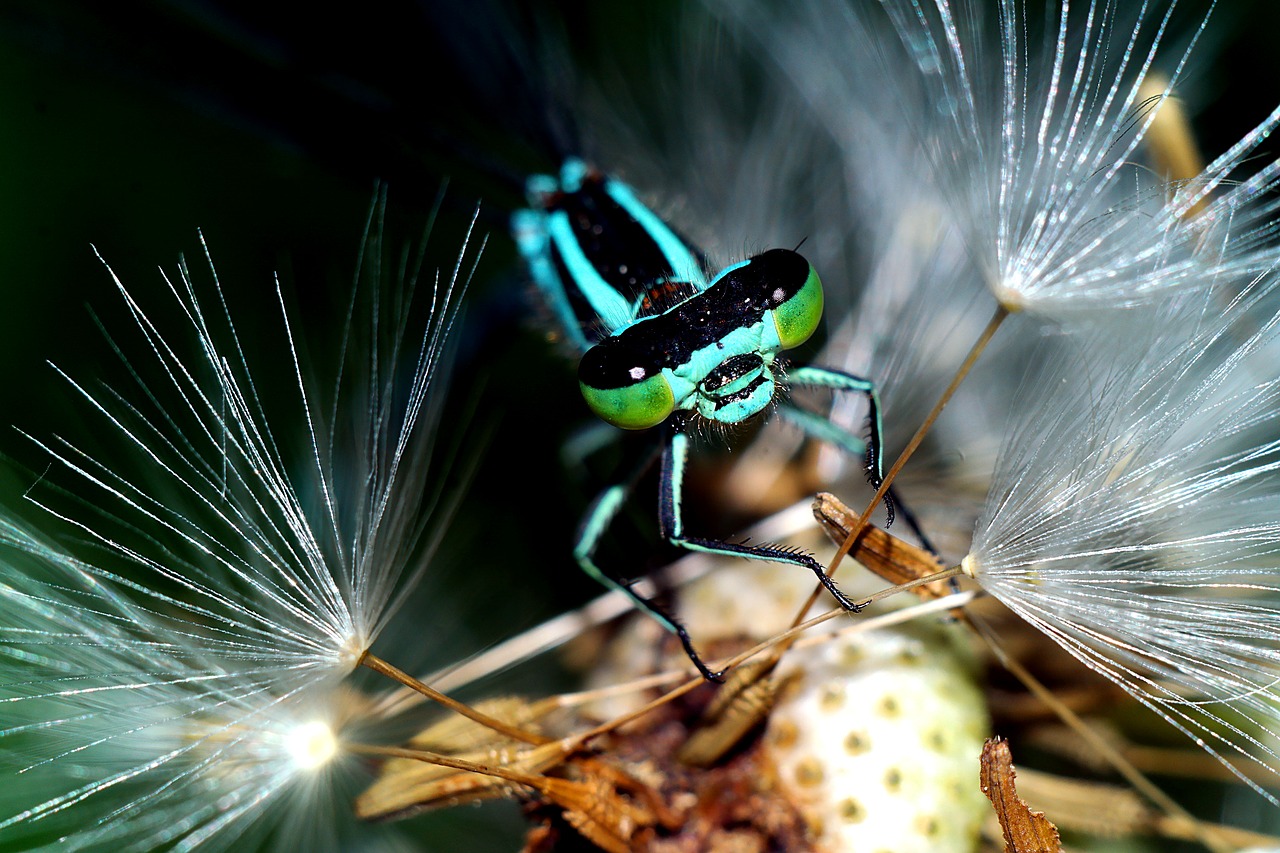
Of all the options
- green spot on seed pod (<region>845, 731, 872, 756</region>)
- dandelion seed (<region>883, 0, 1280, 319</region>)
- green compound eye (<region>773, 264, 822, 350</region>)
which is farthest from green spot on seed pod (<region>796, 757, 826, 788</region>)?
dandelion seed (<region>883, 0, 1280, 319</region>)

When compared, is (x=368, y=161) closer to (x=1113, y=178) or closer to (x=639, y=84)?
(x=639, y=84)

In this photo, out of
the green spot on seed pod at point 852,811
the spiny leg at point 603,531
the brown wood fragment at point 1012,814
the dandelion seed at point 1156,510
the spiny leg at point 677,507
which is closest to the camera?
the brown wood fragment at point 1012,814

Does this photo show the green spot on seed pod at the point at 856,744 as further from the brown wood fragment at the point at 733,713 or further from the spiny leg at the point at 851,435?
the spiny leg at the point at 851,435

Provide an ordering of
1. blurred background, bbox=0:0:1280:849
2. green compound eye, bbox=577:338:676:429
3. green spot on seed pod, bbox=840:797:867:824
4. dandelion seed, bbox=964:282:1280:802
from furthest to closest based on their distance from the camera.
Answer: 1. blurred background, bbox=0:0:1280:849
2. green compound eye, bbox=577:338:676:429
3. green spot on seed pod, bbox=840:797:867:824
4. dandelion seed, bbox=964:282:1280:802

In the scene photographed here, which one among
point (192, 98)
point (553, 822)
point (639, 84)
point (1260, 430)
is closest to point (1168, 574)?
point (1260, 430)

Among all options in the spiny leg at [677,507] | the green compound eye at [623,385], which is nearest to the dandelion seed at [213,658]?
the green compound eye at [623,385]

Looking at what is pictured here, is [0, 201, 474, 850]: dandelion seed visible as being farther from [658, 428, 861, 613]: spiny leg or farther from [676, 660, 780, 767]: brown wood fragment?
[676, 660, 780, 767]: brown wood fragment

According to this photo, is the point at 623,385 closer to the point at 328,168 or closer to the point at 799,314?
the point at 799,314
